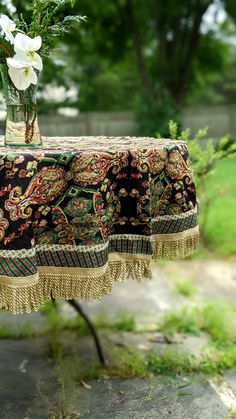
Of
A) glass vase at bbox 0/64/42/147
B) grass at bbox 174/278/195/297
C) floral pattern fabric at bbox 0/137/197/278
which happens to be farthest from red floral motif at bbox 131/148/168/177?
grass at bbox 174/278/195/297

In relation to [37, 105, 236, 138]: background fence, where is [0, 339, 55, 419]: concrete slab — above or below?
below

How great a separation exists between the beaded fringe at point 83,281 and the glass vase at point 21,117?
401 mm

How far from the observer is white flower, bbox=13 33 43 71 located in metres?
1.27

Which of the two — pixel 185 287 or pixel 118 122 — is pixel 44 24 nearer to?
pixel 185 287

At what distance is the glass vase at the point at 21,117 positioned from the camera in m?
1.42

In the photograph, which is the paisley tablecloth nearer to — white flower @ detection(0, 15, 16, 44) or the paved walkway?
white flower @ detection(0, 15, 16, 44)

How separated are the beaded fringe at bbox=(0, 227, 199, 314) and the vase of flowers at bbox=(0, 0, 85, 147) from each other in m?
0.42

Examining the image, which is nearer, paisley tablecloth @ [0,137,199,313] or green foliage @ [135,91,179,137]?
paisley tablecloth @ [0,137,199,313]

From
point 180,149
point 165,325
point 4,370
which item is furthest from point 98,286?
point 165,325

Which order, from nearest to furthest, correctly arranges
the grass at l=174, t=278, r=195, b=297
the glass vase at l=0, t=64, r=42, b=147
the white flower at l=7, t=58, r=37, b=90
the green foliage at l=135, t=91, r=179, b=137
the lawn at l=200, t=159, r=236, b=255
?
1. the white flower at l=7, t=58, r=37, b=90
2. the glass vase at l=0, t=64, r=42, b=147
3. the grass at l=174, t=278, r=195, b=297
4. the lawn at l=200, t=159, r=236, b=255
5. the green foliage at l=135, t=91, r=179, b=137

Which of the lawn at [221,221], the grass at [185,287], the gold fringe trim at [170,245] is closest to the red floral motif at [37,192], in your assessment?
the gold fringe trim at [170,245]

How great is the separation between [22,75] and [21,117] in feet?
0.52

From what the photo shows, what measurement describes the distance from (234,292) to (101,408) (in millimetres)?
1414

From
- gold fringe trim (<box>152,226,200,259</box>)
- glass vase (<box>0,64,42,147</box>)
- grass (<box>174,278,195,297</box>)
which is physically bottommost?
grass (<box>174,278,195,297</box>)
